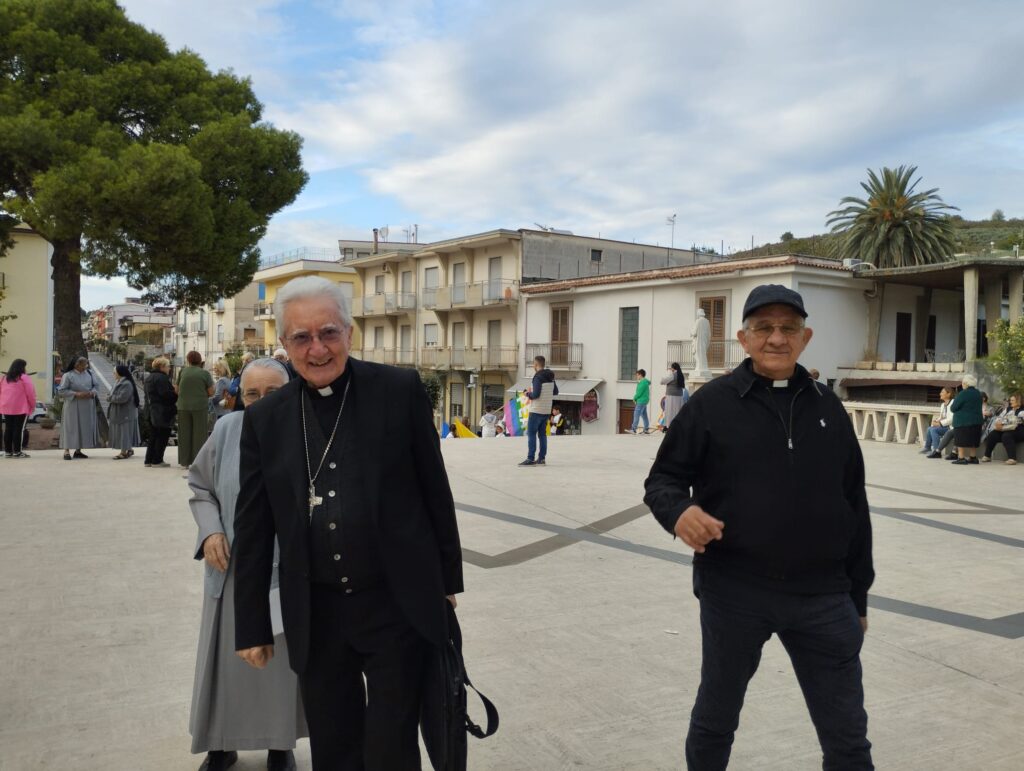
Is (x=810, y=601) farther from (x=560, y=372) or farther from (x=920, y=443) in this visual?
(x=560, y=372)

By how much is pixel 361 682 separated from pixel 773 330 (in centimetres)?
153

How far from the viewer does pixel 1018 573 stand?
6211mm

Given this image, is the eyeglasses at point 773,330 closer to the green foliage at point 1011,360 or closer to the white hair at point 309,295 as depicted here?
the white hair at point 309,295

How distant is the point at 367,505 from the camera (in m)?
2.17

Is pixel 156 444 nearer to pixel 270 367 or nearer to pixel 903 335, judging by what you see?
pixel 270 367

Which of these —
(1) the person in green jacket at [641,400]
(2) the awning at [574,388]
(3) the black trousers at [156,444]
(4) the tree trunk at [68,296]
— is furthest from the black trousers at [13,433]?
(2) the awning at [574,388]

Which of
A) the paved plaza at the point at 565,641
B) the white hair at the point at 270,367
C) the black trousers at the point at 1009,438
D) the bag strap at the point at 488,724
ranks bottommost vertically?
the paved plaza at the point at 565,641

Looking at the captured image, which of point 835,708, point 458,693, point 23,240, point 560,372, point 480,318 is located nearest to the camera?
point 458,693

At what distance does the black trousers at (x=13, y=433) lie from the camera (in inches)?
490

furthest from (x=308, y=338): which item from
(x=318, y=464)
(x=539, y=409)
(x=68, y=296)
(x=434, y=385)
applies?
(x=434, y=385)

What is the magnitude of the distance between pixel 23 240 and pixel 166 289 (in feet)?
46.1

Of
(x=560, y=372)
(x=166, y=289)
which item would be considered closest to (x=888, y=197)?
(x=560, y=372)

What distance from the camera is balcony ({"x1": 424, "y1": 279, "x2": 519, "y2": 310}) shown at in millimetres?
36781

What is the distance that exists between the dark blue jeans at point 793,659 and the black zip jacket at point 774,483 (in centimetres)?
5
